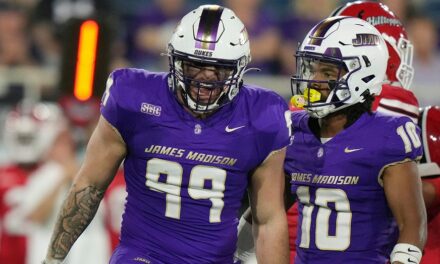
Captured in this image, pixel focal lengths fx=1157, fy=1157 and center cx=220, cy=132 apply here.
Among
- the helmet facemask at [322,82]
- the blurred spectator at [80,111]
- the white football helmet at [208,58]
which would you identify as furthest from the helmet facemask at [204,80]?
the blurred spectator at [80,111]

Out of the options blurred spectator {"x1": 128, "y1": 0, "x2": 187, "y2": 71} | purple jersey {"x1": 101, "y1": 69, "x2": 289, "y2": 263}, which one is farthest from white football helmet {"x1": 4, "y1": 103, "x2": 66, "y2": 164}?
purple jersey {"x1": 101, "y1": 69, "x2": 289, "y2": 263}

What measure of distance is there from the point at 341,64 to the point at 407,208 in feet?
1.88

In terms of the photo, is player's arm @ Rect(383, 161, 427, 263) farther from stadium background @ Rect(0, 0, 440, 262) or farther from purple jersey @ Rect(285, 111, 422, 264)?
stadium background @ Rect(0, 0, 440, 262)

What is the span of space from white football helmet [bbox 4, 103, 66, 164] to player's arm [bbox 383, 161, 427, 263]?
11.0ft

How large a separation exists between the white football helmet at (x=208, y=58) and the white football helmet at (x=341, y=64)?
9.0 inches

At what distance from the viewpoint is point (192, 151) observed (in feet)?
13.1

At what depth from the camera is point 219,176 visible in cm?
401

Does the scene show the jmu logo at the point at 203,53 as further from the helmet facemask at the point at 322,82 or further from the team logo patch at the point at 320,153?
the team logo patch at the point at 320,153

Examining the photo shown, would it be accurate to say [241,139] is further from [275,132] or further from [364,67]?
[364,67]

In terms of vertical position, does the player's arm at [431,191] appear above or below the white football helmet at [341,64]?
below

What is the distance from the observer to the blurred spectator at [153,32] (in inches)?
304

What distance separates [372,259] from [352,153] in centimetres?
37

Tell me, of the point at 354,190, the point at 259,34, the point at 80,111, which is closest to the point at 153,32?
the point at 259,34

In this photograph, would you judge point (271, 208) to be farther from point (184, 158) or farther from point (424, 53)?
point (424, 53)
